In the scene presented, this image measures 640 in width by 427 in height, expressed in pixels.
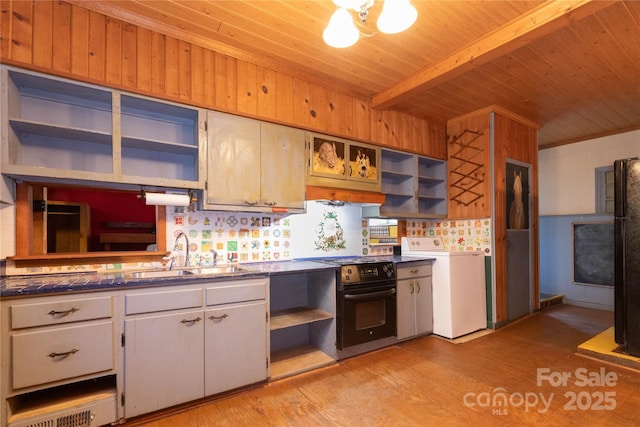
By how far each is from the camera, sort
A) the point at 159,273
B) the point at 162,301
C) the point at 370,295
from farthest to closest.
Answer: the point at 370,295
the point at 159,273
the point at 162,301

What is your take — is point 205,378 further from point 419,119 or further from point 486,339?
point 419,119

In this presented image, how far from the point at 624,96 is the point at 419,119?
223cm

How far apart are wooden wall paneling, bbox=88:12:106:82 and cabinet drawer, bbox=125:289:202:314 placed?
1462mm

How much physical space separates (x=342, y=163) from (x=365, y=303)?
1391 mm

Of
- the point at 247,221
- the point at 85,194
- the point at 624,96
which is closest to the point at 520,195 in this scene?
the point at 624,96

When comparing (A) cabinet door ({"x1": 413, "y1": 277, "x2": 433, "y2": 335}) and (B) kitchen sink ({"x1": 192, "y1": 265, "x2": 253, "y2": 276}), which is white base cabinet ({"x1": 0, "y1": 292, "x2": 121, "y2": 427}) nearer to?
(B) kitchen sink ({"x1": 192, "y1": 265, "x2": 253, "y2": 276})

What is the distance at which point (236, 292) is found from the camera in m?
2.16

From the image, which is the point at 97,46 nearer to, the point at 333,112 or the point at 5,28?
the point at 5,28

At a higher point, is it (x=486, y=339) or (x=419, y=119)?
(x=419, y=119)

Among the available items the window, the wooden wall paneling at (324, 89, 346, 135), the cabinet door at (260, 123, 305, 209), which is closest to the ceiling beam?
the wooden wall paneling at (324, 89, 346, 135)

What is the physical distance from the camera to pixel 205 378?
6.63 feet

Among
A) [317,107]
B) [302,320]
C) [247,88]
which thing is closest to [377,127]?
[317,107]

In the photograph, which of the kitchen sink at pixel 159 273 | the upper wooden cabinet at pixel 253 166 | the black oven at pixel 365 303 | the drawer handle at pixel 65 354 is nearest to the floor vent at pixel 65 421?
the drawer handle at pixel 65 354

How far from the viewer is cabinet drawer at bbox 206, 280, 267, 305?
208 centimetres
